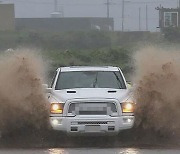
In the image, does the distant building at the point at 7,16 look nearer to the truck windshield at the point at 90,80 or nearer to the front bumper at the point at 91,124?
the truck windshield at the point at 90,80

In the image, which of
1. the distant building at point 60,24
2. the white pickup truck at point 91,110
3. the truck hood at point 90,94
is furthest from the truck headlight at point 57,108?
the distant building at point 60,24

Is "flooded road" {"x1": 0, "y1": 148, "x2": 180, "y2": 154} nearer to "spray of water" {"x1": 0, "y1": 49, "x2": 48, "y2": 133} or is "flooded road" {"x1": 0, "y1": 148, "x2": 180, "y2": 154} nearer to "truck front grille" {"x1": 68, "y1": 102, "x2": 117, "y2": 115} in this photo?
"truck front grille" {"x1": 68, "y1": 102, "x2": 117, "y2": 115}

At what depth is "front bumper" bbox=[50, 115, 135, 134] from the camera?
1103 cm

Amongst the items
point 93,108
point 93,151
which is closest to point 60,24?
point 93,108

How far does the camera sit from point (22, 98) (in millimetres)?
11984

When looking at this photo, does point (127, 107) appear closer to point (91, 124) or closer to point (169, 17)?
point (91, 124)

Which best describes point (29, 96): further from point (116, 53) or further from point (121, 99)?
point (116, 53)

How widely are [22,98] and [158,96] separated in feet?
8.81

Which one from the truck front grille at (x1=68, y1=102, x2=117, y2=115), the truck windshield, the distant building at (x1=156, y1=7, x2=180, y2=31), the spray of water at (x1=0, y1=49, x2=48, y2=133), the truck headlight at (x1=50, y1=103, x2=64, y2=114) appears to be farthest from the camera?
the distant building at (x1=156, y1=7, x2=180, y2=31)

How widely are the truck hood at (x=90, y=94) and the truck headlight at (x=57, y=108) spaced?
0.11m

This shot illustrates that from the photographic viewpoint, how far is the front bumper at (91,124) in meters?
11.0

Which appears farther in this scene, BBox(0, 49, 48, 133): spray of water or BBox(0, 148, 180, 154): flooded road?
BBox(0, 49, 48, 133): spray of water

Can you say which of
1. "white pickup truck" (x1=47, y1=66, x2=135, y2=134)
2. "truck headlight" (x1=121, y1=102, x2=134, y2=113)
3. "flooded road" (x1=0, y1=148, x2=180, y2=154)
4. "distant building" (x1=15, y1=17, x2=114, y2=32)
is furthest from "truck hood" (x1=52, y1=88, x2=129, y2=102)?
"distant building" (x1=15, y1=17, x2=114, y2=32)

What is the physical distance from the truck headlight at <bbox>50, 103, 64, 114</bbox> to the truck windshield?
1.10 meters
